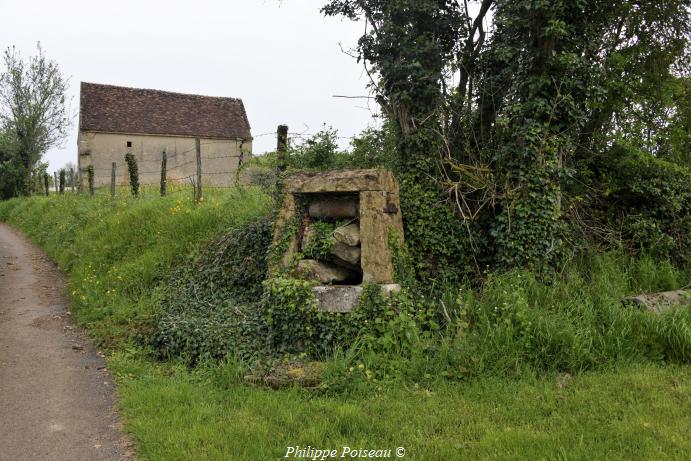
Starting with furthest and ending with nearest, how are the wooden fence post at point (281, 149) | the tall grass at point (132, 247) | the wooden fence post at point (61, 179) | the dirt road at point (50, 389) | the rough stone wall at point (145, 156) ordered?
1. the wooden fence post at point (61, 179)
2. the rough stone wall at point (145, 156)
3. the wooden fence post at point (281, 149)
4. the tall grass at point (132, 247)
5. the dirt road at point (50, 389)

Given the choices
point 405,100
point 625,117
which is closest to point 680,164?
point 625,117

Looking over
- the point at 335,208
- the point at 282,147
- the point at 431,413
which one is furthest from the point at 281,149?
the point at 431,413

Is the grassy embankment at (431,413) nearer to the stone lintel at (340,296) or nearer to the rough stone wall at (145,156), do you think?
the stone lintel at (340,296)

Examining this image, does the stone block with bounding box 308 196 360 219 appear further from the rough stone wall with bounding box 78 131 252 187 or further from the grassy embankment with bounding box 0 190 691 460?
the rough stone wall with bounding box 78 131 252 187

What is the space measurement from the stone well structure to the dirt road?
8.67ft

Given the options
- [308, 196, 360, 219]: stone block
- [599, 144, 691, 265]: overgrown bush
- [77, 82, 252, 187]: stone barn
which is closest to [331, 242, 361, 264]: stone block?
[308, 196, 360, 219]: stone block

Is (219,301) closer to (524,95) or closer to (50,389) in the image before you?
(50,389)

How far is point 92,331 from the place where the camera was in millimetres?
7742

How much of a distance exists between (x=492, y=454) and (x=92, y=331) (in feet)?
20.9

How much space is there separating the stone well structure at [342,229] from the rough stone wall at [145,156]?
792 inches

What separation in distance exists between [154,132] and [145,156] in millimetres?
1449

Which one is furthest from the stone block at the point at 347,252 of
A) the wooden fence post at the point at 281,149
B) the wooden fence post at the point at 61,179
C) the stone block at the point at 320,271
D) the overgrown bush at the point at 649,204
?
the wooden fence post at the point at 61,179

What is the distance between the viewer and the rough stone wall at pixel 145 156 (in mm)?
26984

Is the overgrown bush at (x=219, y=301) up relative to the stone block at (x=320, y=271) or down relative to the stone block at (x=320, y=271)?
down
